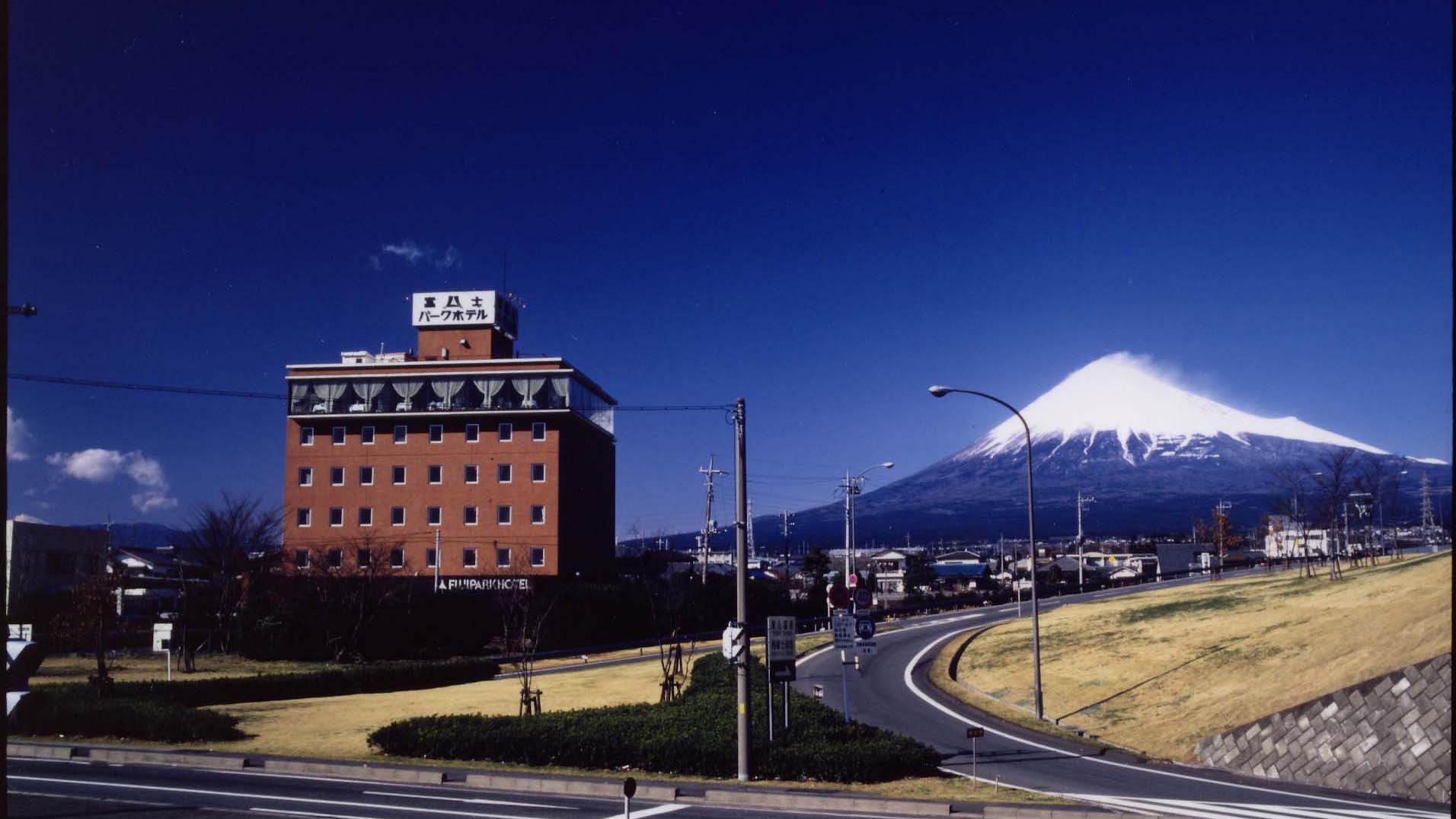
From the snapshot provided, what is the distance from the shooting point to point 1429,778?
867 inches

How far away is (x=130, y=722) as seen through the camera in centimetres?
3325

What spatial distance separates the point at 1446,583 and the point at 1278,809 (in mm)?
21097

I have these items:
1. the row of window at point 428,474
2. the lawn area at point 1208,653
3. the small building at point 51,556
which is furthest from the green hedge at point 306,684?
the small building at point 51,556

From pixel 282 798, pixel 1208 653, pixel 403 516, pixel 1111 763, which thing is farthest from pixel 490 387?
pixel 1111 763

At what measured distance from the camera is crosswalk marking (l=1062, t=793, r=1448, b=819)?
2002cm

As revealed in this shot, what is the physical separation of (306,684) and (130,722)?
599 inches

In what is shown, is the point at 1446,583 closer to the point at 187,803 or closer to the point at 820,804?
the point at 820,804

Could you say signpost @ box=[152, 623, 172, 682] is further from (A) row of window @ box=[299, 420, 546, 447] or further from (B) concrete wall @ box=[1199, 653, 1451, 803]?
(B) concrete wall @ box=[1199, 653, 1451, 803]

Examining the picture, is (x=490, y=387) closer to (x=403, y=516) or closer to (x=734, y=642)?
(x=403, y=516)

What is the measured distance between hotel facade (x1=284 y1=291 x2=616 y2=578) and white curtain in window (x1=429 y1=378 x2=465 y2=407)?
0.09 metres

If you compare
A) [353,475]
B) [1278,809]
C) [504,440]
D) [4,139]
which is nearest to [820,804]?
[1278,809]

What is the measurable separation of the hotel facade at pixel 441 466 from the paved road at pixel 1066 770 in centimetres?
4222

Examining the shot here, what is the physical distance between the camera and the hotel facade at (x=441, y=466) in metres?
87.2

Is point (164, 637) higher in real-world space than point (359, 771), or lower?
higher
